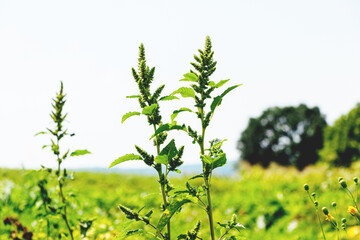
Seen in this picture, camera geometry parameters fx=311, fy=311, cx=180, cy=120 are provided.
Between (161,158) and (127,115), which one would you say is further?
(127,115)

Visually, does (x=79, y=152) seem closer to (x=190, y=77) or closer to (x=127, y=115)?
(x=127, y=115)

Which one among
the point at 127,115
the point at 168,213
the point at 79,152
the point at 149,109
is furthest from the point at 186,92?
the point at 79,152

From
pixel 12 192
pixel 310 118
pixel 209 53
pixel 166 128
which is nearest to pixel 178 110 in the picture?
pixel 166 128

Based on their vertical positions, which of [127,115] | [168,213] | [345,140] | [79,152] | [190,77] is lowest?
[168,213]

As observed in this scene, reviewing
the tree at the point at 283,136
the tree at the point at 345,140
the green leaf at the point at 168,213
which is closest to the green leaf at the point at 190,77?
the green leaf at the point at 168,213

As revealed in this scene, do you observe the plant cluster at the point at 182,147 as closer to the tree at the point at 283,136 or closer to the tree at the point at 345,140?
the tree at the point at 345,140

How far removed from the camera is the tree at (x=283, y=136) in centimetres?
5031

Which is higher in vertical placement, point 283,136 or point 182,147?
point 283,136

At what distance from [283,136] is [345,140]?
2837 centimetres

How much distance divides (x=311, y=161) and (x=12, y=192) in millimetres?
50485

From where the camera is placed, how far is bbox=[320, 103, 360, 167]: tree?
24156 millimetres

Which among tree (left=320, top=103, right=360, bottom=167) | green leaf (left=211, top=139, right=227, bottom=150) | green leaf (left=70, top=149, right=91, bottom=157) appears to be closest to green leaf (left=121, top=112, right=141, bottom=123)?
green leaf (left=211, top=139, right=227, bottom=150)

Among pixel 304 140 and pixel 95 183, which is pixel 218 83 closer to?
pixel 95 183

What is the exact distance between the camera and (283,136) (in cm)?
5316
